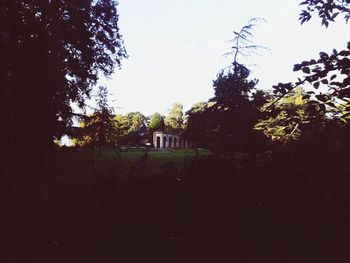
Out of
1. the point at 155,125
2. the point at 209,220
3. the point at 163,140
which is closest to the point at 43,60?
the point at 209,220

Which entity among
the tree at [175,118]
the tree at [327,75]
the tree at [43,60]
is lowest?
the tree at [327,75]

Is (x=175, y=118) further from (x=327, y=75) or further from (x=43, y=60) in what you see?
(x=327, y=75)

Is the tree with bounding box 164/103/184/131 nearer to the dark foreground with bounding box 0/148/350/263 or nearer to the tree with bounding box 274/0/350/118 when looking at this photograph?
the dark foreground with bounding box 0/148/350/263

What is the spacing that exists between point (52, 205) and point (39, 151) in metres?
11.8

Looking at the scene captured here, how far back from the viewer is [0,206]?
30.1ft

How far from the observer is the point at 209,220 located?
587 cm

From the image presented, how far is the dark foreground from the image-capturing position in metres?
5.07

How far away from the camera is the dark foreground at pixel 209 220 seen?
199 inches

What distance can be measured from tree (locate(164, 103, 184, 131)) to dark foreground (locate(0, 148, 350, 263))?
8355cm

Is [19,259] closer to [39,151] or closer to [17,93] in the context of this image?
[17,93]

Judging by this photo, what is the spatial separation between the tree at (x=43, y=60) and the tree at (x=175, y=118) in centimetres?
6645

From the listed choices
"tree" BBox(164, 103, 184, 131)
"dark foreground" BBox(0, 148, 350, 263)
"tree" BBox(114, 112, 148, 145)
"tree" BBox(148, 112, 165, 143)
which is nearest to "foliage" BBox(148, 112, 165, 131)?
"tree" BBox(148, 112, 165, 143)

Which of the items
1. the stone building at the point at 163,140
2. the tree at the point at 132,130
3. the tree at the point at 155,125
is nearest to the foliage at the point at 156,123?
the tree at the point at 155,125

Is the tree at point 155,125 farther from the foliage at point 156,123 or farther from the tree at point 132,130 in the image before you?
the tree at point 132,130
